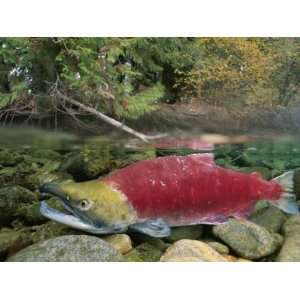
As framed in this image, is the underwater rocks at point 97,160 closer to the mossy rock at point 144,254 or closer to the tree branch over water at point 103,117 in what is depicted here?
the tree branch over water at point 103,117

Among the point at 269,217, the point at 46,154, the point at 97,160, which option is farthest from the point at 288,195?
the point at 46,154

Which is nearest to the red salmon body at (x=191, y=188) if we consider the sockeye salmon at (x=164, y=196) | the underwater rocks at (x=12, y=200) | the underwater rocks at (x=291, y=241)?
the sockeye salmon at (x=164, y=196)

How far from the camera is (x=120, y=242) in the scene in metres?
4.52

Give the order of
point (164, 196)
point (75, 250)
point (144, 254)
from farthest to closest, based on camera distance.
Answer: point (164, 196) → point (144, 254) → point (75, 250)

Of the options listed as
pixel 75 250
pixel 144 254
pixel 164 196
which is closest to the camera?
pixel 75 250

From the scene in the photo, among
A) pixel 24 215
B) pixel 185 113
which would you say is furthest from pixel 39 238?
pixel 185 113

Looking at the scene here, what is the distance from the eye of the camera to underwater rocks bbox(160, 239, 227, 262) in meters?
4.50

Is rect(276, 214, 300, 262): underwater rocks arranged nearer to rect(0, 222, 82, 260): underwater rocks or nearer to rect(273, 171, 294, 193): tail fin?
rect(273, 171, 294, 193): tail fin

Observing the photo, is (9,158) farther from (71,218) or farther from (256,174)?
(256,174)

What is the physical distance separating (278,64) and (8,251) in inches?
106

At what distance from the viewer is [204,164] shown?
4723 mm

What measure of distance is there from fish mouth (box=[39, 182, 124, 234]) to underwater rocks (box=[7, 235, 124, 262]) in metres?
0.09

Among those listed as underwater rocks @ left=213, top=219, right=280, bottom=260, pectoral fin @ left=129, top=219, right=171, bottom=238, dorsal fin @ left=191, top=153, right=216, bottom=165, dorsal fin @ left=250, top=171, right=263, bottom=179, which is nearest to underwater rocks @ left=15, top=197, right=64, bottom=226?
pectoral fin @ left=129, top=219, right=171, bottom=238

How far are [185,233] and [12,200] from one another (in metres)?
1.43
